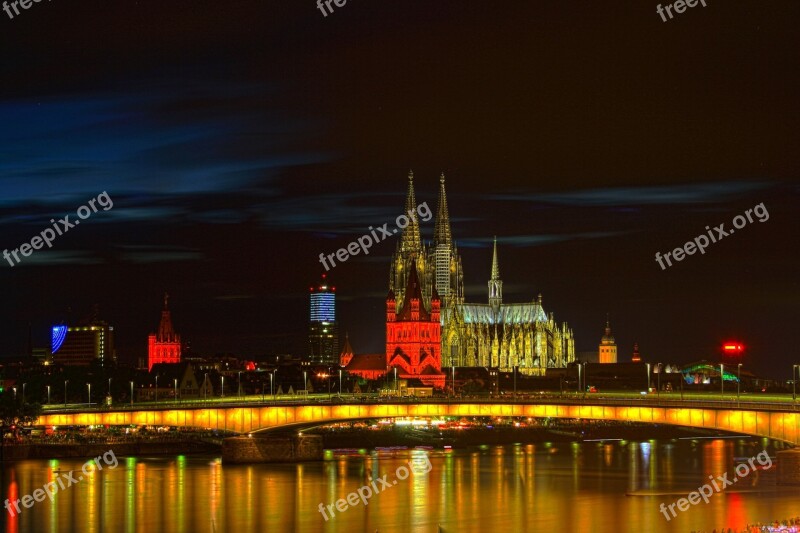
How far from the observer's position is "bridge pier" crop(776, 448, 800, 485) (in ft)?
331

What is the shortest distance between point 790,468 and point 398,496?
2651 cm

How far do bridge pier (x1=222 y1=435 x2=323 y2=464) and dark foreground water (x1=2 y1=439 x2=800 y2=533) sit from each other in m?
1.94

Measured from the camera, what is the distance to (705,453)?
15288 centimetres

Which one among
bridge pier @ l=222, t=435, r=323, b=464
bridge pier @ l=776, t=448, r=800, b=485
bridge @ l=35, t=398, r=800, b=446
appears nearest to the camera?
bridge pier @ l=776, t=448, r=800, b=485

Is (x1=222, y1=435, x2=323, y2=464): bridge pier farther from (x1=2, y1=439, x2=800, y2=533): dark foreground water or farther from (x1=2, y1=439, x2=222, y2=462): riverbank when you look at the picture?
(x1=2, y1=439, x2=222, y2=462): riverbank

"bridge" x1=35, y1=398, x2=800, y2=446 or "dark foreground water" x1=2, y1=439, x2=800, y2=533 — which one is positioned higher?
"bridge" x1=35, y1=398, x2=800, y2=446

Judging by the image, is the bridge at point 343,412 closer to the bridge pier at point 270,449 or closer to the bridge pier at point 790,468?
the bridge pier at point 270,449

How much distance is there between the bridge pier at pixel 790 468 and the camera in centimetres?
10100

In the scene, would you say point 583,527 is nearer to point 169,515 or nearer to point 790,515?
point 790,515

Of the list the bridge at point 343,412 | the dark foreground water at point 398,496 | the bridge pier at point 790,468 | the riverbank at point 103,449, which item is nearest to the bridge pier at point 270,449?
the bridge at point 343,412

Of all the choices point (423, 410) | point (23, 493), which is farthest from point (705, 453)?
point (23, 493)

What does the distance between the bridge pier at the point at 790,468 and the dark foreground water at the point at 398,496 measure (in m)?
1.31

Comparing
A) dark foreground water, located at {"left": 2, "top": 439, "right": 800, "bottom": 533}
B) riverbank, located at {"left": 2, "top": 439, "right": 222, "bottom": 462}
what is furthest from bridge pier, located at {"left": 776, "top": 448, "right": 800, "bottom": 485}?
riverbank, located at {"left": 2, "top": 439, "right": 222, "bottom": 462}

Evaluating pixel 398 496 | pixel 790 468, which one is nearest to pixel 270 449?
pixel 398 496
